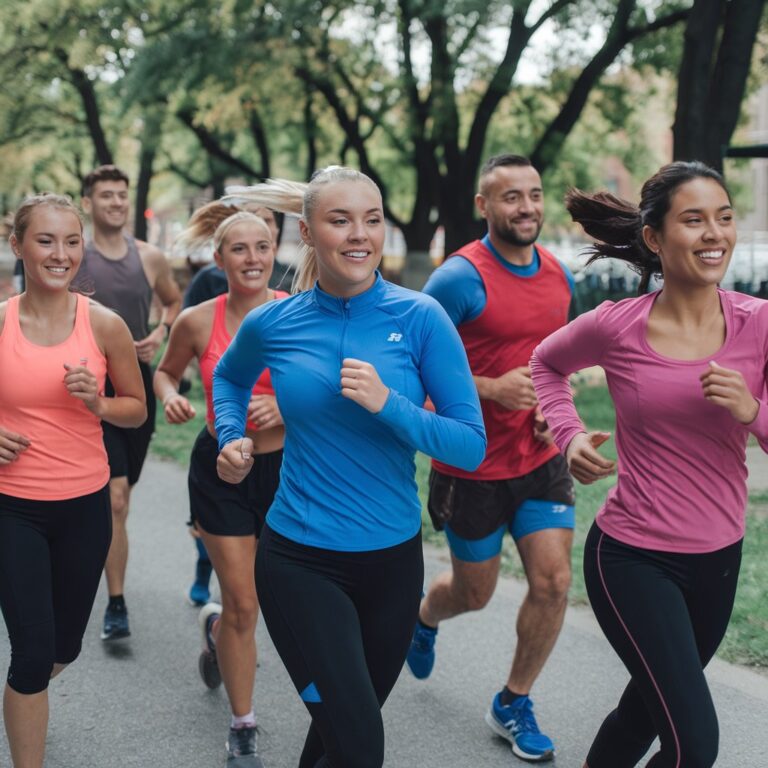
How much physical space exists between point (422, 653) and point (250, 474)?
4.10ft

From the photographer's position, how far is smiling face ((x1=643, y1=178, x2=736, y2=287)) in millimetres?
3062

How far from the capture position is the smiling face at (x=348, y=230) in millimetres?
3061

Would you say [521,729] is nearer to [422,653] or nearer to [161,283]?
[422,653]

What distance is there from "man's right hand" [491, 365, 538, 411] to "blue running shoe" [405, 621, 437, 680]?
47.8 inches

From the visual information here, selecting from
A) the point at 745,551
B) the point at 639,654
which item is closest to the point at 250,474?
the point at 639,654

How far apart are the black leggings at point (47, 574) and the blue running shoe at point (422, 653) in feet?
5.33

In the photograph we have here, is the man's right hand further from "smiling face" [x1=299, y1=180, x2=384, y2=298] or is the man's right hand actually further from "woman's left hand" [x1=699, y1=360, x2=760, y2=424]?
"woman's left hand" [x1=699, y1=360, x2=760, y2=424]

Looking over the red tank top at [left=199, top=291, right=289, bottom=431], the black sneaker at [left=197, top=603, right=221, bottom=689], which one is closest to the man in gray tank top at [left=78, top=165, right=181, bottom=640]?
the black sneaker at [left=197, top=603, right=221, bottom=689]

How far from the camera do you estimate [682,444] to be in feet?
10.1

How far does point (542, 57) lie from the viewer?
1967 cm

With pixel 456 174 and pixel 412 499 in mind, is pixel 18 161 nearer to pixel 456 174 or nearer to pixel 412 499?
pixel 456 174

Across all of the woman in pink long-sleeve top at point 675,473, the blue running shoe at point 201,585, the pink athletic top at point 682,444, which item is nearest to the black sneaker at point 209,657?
the blue running shoe at point 201,585

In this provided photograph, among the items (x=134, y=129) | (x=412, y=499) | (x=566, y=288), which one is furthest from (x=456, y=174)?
(x=412, y=499)

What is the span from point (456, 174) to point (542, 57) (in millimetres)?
2621
